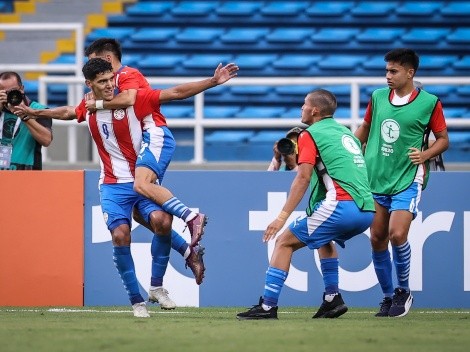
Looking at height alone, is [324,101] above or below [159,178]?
above

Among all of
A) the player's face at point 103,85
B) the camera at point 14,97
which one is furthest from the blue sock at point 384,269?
the camera at point 14,97

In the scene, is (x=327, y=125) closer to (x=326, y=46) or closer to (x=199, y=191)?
(x=199, y=191)

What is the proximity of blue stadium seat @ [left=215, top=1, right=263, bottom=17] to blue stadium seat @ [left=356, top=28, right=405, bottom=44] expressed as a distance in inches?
72.1

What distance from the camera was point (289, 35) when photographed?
17.7m

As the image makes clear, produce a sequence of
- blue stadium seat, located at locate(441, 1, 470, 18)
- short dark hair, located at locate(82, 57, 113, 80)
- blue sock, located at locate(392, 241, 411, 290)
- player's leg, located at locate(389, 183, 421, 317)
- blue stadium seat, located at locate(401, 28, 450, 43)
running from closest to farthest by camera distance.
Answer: short dark hair, located at locate(82, 57, 113, 80) < player's leg, located at locate(389, 183, 421, 317) < blue sock, located at locate(392, 241, 411, 290) < blue stadium seat, located at locate(401, 28, 450, 43) < blue stadium seat, located at locate(441, 1, 470, 18)

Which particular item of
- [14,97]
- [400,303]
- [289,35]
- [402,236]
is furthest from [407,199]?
[289,35]

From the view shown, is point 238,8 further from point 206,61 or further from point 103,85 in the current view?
point 103,85

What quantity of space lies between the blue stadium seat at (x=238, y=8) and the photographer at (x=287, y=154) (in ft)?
23.5

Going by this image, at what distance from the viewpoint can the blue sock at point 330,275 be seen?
8414mm

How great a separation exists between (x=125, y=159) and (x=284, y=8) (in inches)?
402

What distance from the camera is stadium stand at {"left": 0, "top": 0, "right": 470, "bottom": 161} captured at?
16.7m

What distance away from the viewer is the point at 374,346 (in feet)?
20.4

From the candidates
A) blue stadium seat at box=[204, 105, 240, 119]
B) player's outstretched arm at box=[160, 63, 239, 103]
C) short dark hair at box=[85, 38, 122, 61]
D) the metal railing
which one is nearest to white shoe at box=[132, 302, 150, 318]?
player's outstretched arm at box=[160, 63, 239, 103]

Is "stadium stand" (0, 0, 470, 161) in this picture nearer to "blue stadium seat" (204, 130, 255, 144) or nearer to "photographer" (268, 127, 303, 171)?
"blue stadium seat" (204, 130, 255, 144)
